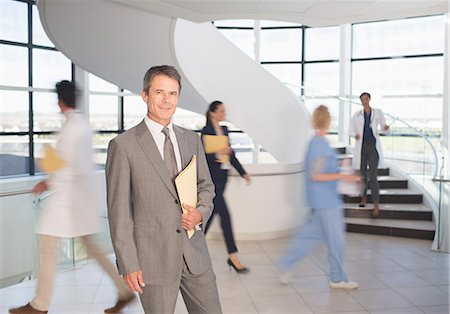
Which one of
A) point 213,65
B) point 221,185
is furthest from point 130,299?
point 213,65

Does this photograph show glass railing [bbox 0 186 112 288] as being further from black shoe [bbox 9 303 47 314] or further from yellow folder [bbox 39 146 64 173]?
yellow folder [bbox 39 146 64 173]

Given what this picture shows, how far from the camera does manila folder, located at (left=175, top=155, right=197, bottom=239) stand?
217 centimetres

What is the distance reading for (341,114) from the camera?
11.1 metres

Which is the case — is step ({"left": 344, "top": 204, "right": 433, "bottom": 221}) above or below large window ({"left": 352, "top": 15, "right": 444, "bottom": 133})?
below

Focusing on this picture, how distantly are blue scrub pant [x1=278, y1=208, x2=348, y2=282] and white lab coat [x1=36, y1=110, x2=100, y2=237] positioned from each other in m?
1.83

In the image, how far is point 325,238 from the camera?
14.5ft

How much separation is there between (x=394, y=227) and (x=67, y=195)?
4.38 metres

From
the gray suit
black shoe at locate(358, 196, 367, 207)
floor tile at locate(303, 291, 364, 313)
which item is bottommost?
floor tile at locate(303, 291, 364, 313)

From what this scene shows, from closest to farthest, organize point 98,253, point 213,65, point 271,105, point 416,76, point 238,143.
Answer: point 98,253, point 213,65, point 271,105, point 416,76, point 238,143

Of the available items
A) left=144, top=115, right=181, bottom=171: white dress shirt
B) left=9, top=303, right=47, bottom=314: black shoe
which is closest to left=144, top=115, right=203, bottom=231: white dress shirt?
left=144, top=115, right=181, bottom=171: white dress shirt

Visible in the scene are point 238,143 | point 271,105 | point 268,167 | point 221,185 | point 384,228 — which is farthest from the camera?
point 238,143

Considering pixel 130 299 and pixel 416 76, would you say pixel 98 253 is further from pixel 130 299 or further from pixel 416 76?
pixel 416 76

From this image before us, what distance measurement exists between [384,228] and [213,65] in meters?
3.31

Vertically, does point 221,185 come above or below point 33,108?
below
